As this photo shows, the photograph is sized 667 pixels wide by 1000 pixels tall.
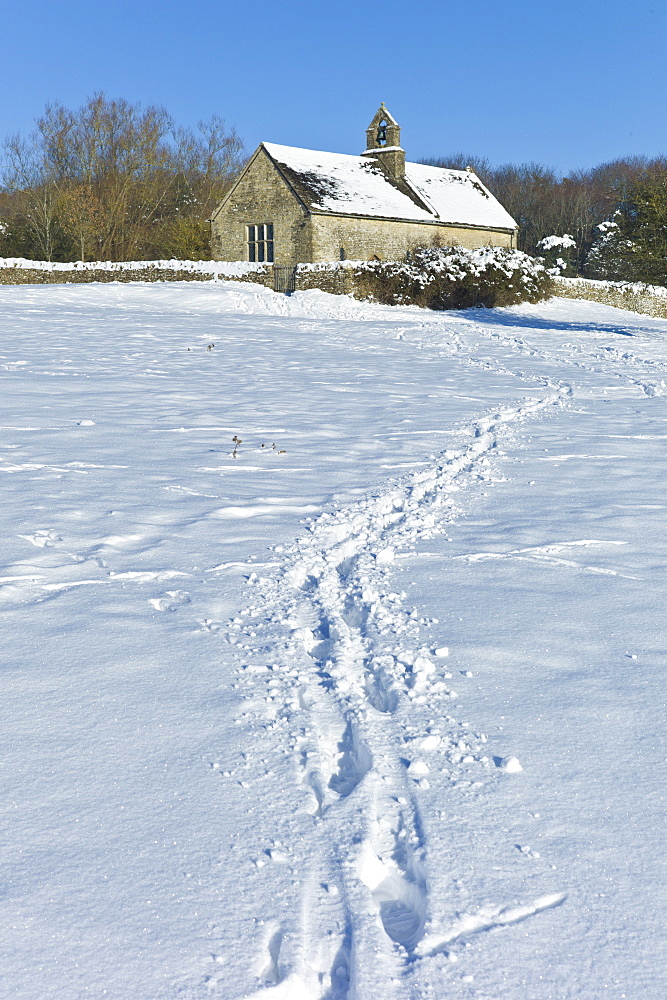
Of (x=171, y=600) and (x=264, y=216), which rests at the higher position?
(x=264, y=216)

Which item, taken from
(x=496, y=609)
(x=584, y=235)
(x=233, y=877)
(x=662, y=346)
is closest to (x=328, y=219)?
(x=662, y=346)

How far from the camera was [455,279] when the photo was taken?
1073 inches

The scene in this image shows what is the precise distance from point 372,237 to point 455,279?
6151 mm

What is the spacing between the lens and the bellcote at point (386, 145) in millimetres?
34688

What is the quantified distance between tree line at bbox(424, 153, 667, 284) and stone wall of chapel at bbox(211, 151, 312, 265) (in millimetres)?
11332

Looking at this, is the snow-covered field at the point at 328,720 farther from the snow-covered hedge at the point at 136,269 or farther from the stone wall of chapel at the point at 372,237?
the stone wall of chapel at the point at 372,237

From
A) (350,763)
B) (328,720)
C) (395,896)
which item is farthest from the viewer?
(328,720)

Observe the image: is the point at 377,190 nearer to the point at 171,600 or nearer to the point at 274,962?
the point at 171,600

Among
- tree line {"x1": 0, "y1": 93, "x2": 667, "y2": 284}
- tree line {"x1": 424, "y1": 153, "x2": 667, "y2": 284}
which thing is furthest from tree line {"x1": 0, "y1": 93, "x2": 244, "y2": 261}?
tree line {"x1": 424, "y1": 153, "x2": 667, "y2": 284}

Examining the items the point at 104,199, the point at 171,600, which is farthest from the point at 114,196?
the point at 171,600

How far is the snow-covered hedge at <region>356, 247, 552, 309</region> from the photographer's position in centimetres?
2631

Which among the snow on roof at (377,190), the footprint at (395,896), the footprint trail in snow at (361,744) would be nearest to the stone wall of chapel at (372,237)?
the snow on roof at (377,190)

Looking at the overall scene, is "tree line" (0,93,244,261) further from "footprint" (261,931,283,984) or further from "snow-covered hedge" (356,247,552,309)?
"footprint" (261,931,283,984)

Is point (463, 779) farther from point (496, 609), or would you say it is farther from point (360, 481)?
point (360, 481)
